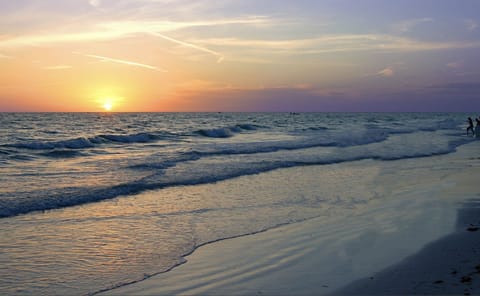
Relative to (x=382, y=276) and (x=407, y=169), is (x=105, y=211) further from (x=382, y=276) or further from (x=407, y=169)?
(x=407, y=169)

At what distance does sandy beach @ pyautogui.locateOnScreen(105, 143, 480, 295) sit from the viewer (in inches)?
239

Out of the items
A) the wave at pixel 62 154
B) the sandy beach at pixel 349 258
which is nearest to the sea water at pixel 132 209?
the sandy beach at pixel 349 258

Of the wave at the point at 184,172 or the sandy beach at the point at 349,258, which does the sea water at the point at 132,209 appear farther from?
the sandy beach at the point at 349,258

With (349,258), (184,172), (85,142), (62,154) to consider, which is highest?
(85,142)

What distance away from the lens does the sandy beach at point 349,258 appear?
6062 millimetres

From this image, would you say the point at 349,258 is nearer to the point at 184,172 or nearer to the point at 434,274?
the point at 434,274

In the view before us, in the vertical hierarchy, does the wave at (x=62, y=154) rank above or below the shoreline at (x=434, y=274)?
above

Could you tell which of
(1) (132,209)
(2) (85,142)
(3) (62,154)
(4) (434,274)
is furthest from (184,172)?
(2) (85,142)

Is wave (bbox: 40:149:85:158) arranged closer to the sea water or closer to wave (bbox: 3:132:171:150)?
the sea water

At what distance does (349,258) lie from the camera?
7.30 metres

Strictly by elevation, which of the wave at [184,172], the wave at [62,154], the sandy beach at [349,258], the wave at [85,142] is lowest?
the sandy beach at [349,258]

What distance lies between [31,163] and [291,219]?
15744mm

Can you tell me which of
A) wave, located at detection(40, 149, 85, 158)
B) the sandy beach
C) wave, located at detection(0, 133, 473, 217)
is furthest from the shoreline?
wave, located at detection(40, 149, 85, 158)

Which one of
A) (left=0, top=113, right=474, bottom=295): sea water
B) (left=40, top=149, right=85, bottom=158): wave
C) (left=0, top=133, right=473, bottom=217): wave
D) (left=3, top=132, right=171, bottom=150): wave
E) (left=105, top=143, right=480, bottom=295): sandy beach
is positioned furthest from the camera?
(left=3, top=132, right=171, bottom=150): wave
